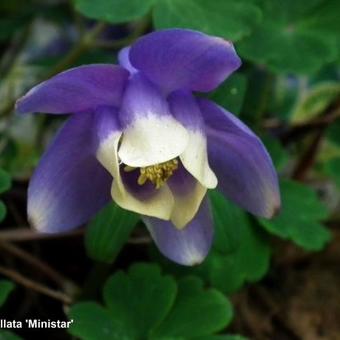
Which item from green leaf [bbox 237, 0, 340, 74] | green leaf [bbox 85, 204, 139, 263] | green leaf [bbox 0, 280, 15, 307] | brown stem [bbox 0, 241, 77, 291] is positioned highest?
green leaf [bbox 237, 0, 340, 74]

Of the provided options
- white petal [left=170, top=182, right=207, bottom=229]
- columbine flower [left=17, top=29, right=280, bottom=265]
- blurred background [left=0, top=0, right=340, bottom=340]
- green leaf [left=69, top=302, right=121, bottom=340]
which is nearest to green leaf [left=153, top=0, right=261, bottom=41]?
blurred background [left=0, top=0, right=340, bottom=340]

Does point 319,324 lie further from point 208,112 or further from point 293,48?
point 208,112

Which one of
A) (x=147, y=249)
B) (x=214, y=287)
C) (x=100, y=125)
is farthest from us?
(x=147, y=249)

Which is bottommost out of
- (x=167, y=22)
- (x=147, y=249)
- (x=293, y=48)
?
(x=147, y=249)

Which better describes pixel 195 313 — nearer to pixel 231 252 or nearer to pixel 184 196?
pixel 231 252

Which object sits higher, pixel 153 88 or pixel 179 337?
pixel 153 88

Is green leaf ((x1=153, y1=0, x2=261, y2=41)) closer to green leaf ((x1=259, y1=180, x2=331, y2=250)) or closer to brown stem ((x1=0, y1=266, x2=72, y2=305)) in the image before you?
green leaf ((x1=259, y1=180, x2=331, y2=250))

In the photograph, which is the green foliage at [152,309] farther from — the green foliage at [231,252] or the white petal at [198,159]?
the white petal at [198,159]

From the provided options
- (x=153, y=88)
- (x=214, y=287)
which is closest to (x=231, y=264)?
(x=214, y=287)

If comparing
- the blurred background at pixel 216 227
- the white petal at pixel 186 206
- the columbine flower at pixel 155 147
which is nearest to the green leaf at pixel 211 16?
the blurred background at pixel 216 227
